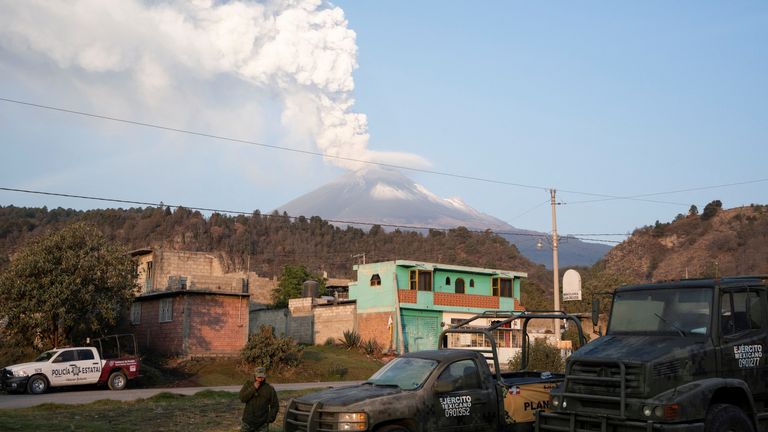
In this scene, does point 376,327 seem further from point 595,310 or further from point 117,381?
point 595,310

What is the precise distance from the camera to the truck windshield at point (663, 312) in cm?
1229

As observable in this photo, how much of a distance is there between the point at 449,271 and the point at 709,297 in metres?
42.3

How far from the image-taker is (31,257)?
33500mm

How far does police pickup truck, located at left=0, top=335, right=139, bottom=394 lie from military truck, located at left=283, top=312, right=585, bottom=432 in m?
20.6

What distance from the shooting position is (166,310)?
135 feet

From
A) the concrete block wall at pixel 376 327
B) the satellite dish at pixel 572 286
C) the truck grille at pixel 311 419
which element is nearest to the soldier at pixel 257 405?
the truck grille at pixel 311 419

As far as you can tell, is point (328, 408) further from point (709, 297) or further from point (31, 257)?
point (31, 257)

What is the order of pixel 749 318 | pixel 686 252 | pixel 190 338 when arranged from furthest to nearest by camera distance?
pixel 686 252
pixel 190 338
pixel 749 318

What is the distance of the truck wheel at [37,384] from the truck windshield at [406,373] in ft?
69.0

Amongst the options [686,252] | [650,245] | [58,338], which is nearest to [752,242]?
[686,252]

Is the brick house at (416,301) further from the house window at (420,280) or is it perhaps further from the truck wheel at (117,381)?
the truck wheel at (117,381)

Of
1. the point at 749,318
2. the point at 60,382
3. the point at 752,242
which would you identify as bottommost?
the point at 60,382

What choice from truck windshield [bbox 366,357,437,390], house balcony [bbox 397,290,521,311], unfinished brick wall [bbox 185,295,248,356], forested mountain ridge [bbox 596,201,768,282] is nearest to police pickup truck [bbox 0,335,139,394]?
unfinished brick wall [bbox 185,295,248,356]

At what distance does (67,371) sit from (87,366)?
0.76 metres
